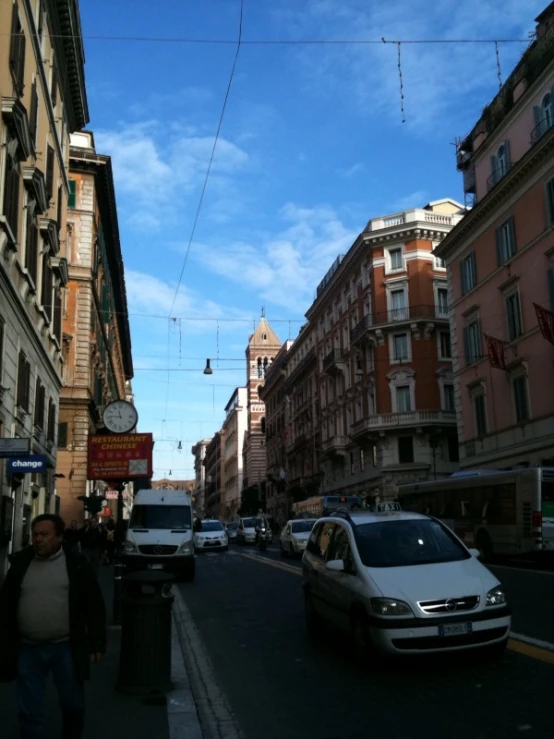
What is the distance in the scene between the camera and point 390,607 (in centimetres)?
773

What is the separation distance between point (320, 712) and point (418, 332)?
48.1 meters

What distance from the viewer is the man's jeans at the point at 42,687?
4746mm

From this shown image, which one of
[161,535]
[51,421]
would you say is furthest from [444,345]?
[161,535]

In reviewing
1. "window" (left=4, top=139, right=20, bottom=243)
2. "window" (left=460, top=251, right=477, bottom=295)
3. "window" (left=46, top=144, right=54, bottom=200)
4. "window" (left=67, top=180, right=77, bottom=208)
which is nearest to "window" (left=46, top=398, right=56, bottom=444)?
"window" (left=46, top=144, right=54, bottom=200)

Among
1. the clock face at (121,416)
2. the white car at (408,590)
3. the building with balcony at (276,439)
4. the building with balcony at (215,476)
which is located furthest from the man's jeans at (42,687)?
the building with balcony at (215,476)

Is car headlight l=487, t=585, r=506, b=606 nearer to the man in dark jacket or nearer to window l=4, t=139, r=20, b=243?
the man in dark jacket

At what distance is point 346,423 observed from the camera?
61938 mm

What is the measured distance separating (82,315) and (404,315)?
24.6 meters

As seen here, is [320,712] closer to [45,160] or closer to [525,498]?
A: [525,498]

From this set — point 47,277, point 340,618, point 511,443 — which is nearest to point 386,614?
point 340,618

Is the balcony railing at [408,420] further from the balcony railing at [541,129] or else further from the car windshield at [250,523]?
the balcony railing at [541,129]

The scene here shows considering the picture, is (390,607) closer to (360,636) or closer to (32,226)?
(360,636)

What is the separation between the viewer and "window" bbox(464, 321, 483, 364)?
127ft

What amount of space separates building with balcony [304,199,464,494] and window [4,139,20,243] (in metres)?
36.3
